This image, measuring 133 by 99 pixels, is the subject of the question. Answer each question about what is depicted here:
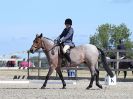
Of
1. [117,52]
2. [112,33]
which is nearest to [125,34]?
[112,33]

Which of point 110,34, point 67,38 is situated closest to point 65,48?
point 67,38

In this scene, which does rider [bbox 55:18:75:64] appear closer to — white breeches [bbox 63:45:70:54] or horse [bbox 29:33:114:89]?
white breeches [bbox 63:45:70:54]

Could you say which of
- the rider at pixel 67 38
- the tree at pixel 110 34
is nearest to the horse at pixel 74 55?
the rider at pixel 67 38

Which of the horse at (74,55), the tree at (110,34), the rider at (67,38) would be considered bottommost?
the horse at (74,55)

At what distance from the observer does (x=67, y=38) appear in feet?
61.7

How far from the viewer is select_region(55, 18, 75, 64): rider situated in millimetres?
18766

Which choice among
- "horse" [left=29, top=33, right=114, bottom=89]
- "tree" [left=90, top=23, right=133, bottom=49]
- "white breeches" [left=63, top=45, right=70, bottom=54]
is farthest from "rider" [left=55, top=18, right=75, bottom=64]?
"tree" [left=90, top=23, right=133, bottom=49]

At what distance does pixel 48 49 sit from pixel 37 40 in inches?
20.8

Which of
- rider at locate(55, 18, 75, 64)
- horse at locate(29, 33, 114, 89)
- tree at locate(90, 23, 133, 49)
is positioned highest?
tree at locate(90, 23, 133, 49)

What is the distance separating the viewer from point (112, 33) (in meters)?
94.4

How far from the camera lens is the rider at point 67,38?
61.6 ft

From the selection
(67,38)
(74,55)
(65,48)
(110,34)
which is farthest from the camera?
(110,34)

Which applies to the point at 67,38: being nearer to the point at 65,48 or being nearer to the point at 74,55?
the point at 65,48

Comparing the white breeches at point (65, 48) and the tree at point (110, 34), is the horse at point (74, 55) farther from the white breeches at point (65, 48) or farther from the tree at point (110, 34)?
the tree at point (110, 34)
